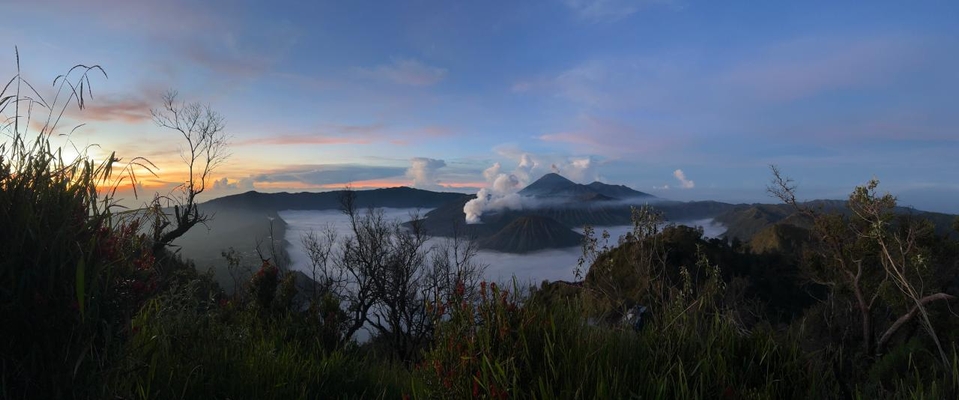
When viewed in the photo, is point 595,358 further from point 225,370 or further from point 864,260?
point 864,260

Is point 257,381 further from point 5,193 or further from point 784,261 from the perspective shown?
point 784,261

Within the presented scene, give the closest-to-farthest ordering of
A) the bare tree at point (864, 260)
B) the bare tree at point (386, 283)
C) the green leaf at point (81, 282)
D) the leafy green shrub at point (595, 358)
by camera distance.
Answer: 1. the green leaf at point (81, 282)
2. the leafy green shrub at point (595, 358)
3. the bare tree at point (864, 260)
4. the bare tree at point (386, 283)

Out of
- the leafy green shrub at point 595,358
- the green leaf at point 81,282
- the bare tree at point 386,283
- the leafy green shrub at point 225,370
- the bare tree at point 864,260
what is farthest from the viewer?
the bare tree at point 386,283

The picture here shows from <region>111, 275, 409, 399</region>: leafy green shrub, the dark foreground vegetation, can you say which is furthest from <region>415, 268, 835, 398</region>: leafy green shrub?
<region>111, 275, 409, 399</region>: leafy green shrub

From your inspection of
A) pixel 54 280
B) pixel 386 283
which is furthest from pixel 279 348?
pixel 386 283

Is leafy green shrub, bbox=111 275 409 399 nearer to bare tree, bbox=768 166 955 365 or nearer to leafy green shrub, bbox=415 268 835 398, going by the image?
leafy green shrub, bbox=415 268 835 398

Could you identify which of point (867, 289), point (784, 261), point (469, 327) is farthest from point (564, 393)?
point (784, 261)

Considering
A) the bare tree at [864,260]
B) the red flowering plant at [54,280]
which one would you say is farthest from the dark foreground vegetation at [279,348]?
the bare tree at [864,260]

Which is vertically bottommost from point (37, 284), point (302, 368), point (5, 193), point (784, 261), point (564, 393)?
point (784, 261)

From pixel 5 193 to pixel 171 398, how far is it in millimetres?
1782

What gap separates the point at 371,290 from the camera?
2531cm

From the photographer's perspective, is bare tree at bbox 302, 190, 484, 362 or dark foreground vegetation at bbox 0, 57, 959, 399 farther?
bare tree at bbox 302, 190, 484, 362

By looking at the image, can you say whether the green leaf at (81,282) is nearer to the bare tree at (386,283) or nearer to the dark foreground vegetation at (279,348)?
the dark foreground vegetation at (279,348)

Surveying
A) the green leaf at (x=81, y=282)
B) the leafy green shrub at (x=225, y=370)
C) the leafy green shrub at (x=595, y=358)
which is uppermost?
the green leaf at (x=81, y=282)
